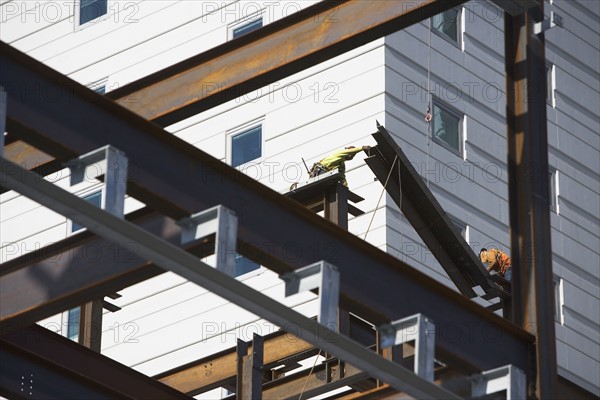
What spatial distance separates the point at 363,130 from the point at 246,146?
331 centimetres

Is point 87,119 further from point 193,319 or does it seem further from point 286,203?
point 193,319

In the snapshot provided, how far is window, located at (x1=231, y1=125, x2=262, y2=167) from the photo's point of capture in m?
34.2

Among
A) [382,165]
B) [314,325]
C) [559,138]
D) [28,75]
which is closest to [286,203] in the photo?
[314,325]

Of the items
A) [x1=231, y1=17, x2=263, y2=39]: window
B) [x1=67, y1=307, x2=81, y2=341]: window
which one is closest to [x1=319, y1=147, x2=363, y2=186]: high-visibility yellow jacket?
[x1=231, y1=17, x2=263, y2=39]: window

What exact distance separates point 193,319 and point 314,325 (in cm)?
2014

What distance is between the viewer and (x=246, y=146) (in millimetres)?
34469

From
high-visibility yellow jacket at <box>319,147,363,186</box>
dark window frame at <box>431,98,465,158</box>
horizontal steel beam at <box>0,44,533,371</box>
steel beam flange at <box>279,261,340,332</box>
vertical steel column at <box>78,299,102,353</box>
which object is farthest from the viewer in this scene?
dark window frame at <box>431,98,465,158</box>

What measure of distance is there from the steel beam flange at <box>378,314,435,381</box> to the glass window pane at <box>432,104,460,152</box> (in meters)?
17.3

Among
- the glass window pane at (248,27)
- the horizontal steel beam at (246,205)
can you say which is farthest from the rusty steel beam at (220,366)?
the glass window pane at (248,27)

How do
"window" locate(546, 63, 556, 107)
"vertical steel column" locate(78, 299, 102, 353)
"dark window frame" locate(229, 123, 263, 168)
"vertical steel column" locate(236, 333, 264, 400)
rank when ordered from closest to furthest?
"vertical steel column" locate(236, 333, 264, 400)
"vertical steel column" locate(78, 299, 102, 353)
"dark window frame" locate(229, 123, 263, 168)
"window" locate(546, 63, 556, 107)

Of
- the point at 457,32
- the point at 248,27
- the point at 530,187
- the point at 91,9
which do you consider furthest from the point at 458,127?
the point at 530,187

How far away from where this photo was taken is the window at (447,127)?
33.2m

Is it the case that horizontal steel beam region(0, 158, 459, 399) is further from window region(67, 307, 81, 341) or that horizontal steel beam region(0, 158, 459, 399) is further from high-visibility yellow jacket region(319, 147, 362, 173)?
window region(67, 307, 81, 341)

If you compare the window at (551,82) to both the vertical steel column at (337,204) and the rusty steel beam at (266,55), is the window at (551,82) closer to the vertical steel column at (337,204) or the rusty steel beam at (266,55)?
the vertical steel column at (337,204)
